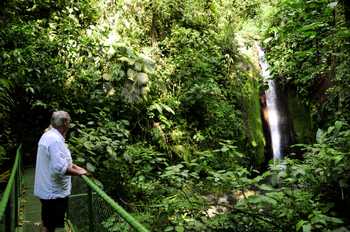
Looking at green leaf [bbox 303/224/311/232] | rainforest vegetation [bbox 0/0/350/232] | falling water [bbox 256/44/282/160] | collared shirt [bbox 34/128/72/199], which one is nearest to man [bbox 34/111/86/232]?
collared shirt [bbox 34/128/72/199]

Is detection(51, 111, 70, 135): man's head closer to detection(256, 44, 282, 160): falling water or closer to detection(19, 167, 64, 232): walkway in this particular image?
detection(19, 167, 64, 232): walkway

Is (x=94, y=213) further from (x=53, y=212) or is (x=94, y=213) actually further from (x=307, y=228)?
(x=307, y=228)

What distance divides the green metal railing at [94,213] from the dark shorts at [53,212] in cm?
30

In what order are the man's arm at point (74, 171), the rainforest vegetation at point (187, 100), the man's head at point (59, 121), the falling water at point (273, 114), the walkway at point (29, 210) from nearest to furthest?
the man's arm at point (74, 171) → the man's head at point (59, 121) → the rainforest vegetation at point (187, 100) → the walkway at point (29, 210) → the falling water at point (273, 114)

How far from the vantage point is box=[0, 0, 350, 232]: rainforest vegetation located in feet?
17.1

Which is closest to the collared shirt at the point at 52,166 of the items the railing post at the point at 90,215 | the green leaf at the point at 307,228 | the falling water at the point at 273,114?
the railing post at the point at 90,215

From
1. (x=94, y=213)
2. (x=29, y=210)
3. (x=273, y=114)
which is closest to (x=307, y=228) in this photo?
(x=94, y=213)

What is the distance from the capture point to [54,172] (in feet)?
15.7

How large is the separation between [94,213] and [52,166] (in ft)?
2.35

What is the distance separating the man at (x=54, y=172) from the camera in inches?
187

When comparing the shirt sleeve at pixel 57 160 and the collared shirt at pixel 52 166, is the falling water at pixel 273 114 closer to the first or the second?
the collared shirt at pixel 52 166

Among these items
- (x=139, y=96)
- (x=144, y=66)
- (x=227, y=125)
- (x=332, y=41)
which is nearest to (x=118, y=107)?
(x=139, y=96)

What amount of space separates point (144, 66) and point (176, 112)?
6.38ft

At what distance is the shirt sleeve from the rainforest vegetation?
946mm
